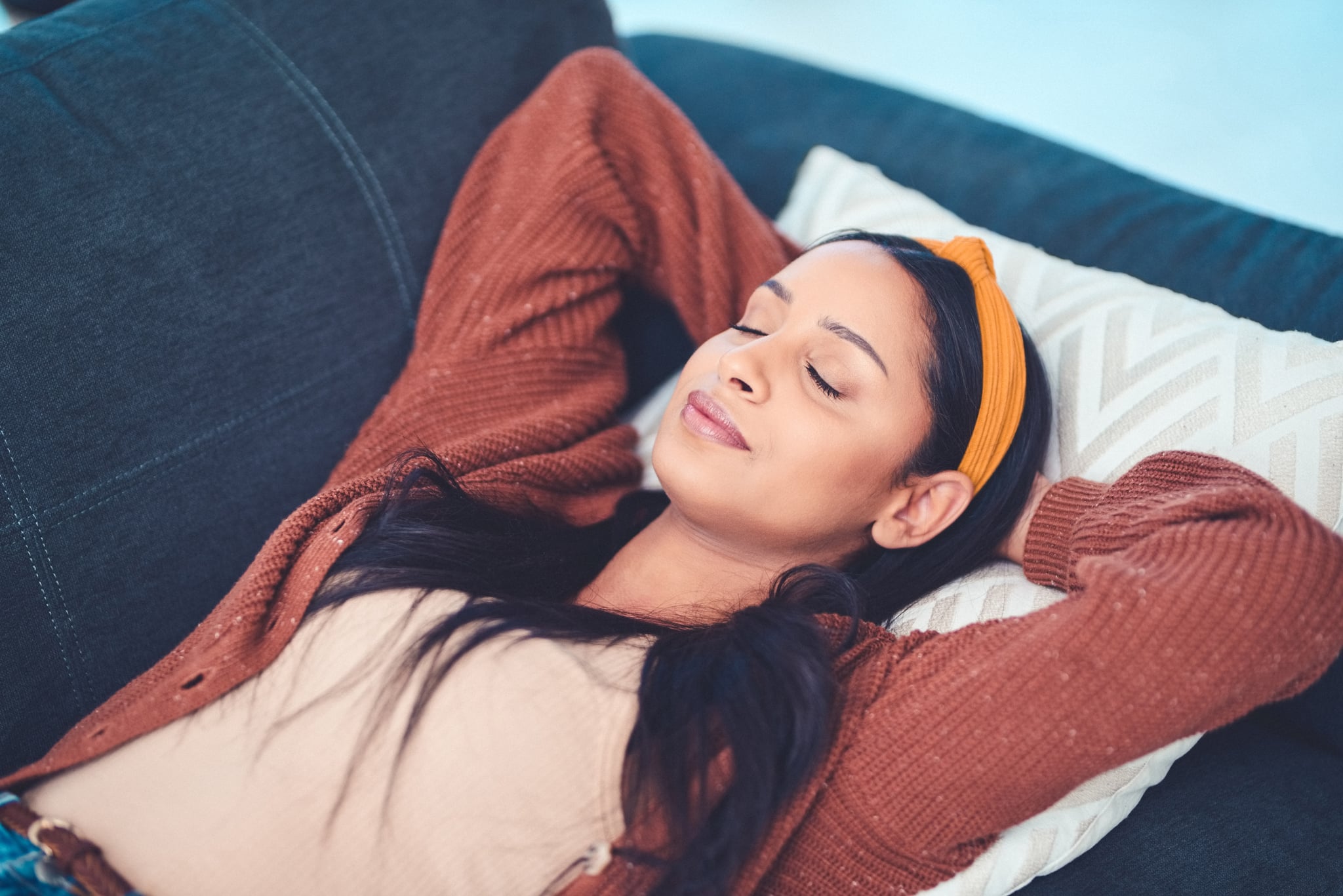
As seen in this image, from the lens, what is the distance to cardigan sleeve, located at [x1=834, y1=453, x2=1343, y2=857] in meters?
0.85

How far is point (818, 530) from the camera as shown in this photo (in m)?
1.09

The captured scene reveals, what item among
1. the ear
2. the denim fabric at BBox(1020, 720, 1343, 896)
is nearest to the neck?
the ear

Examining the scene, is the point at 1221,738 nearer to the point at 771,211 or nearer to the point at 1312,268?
the point at 1312,268

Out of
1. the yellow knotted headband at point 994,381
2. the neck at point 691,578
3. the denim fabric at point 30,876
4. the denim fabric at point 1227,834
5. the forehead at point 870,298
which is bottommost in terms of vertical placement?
the denim fabric at point 1227,834

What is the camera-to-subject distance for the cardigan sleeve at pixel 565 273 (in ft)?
4.16

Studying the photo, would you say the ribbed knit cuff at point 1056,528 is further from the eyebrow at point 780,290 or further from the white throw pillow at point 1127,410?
the eyebrow at point 780,290

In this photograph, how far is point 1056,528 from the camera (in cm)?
112

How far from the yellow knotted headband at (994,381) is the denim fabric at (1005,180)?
38 centimetres

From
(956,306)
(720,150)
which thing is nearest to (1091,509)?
(956,306)

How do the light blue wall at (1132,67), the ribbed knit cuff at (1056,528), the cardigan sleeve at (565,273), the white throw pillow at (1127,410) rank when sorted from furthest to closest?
the light blue wall at (1132,67)
the cardigan sleeve at (565,273)
the ribbed knit cuff at (1056,528)
the white throw pillow at (1127,410)

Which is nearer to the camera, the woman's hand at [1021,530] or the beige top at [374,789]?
the beige top at [374,789]

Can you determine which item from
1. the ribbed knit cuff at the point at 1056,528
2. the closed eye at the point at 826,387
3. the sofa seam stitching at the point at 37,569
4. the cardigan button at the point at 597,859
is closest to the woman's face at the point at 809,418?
the closed eye at the point at 826,387

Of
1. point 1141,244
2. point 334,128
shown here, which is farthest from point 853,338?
point 334,128

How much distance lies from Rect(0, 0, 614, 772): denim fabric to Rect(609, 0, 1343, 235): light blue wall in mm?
1091
